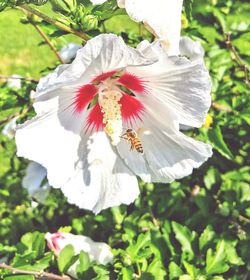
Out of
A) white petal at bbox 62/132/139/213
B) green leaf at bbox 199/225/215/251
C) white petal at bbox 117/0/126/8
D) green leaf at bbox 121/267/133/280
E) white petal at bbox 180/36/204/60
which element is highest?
white petal at bbox 117/0/126/8

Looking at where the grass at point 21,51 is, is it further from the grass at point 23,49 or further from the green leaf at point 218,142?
the green leaf at point 218,142

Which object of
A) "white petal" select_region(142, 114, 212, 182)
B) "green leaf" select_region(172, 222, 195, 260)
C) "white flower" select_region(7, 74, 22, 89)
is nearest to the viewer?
"white petal" select_region(142, 114, 212, 182)

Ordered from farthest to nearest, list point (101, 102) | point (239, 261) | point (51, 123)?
1. point (239, 261)
2. point (101, 102)
3. point (51, 123)

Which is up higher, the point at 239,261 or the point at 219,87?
the point at 219,87

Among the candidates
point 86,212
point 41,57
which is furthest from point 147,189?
point 41,57

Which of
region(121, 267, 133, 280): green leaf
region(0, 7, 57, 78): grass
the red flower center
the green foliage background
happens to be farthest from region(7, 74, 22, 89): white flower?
region(0, 7, 57, 78): grass

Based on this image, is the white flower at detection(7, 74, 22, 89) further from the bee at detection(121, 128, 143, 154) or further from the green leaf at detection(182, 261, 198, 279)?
the green leaf at detection(182, 261, 198, 279)

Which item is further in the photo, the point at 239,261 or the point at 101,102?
the point at 239,261

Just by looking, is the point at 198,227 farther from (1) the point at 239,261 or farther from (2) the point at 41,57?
(2) the point at 41,57
